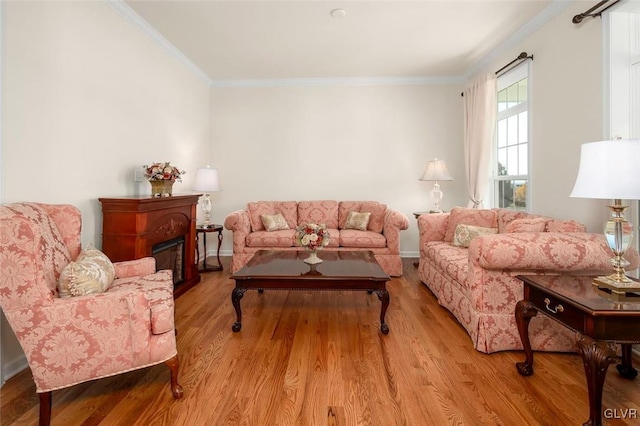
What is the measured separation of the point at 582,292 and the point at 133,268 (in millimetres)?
2666

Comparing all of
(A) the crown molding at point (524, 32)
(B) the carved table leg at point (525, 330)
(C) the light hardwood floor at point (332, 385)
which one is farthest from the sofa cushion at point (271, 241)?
(A) the crown molding at point (524, 32)

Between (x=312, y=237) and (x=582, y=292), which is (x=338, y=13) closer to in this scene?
(x=312, y=237)

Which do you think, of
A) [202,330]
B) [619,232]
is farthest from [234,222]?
[619,232]

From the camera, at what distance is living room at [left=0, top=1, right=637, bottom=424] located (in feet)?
7.14

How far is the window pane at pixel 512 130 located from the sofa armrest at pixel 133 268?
4026 mm

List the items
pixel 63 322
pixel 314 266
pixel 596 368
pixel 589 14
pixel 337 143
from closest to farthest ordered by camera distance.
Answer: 1. pixel 596 368
2. pixel 63 322
3. pixel 589 14
4. pixel 314 266
5. pixel 337 143

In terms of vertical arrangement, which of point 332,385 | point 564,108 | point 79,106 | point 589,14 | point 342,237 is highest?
point 589,14

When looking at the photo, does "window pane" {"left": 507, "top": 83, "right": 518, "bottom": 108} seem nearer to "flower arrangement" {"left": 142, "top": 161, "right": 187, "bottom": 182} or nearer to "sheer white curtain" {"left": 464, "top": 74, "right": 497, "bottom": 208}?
"sheer white curtain" {"left": 464, "top": 74, "right": 497, "bottom": 208}

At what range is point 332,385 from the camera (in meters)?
1.82

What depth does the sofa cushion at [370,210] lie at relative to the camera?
4.44 metres

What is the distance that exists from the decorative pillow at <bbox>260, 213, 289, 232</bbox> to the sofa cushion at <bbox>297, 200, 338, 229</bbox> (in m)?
0.32

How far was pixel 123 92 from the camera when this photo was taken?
10.0 feet

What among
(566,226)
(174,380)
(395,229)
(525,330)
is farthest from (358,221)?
(174,380)

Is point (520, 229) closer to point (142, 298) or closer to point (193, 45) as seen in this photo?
point (142, 298)
